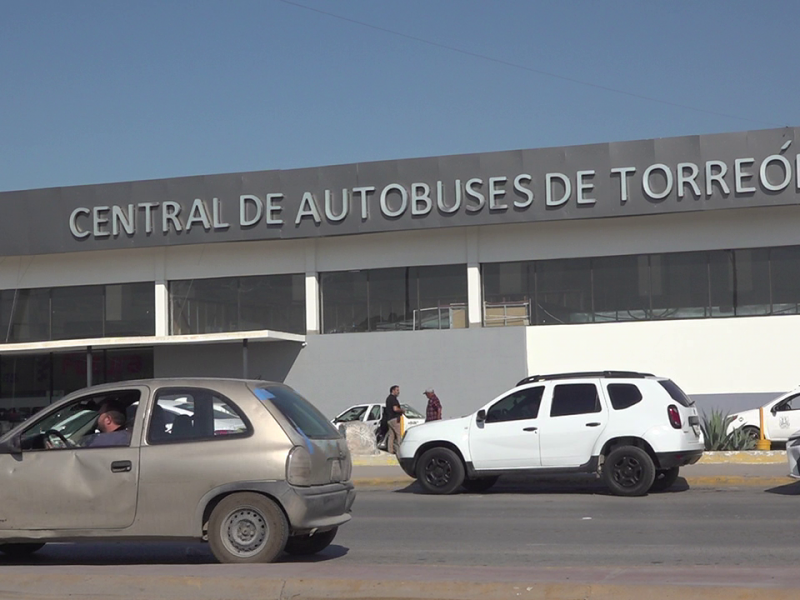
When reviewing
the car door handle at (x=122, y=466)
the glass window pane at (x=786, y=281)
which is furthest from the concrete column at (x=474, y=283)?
the car door handle at (x=122, y=466)

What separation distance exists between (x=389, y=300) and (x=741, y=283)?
1004cm

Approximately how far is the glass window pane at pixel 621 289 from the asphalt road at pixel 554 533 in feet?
39.9

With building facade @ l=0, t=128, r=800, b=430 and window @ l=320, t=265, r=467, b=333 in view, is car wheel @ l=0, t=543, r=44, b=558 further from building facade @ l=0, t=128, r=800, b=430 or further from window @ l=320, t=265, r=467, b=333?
window @ l=320, t=265, r=467, b=333

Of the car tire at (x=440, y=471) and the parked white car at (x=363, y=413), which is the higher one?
the parked white car at (x=363, y=413)

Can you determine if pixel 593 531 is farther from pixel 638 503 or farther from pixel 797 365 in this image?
pixel 797 365

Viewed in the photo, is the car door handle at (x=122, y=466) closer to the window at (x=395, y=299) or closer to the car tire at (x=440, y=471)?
the car tire at (x=440, y=471)

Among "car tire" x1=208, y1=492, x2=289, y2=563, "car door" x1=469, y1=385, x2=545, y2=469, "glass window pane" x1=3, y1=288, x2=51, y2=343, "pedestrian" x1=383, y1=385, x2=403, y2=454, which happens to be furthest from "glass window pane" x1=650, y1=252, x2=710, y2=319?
"car tire" x1=208, y1=492, x2=289, y2=563

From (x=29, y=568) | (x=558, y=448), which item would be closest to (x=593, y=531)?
(x=558, y=448)

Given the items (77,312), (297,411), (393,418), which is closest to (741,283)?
(393,418)

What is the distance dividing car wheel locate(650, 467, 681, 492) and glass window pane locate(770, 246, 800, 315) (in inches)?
509

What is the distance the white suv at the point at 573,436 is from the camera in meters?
15.8

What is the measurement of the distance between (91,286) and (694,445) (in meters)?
22.6

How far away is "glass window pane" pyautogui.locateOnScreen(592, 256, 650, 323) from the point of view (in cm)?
2881

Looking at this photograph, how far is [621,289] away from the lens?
29.0 metres
